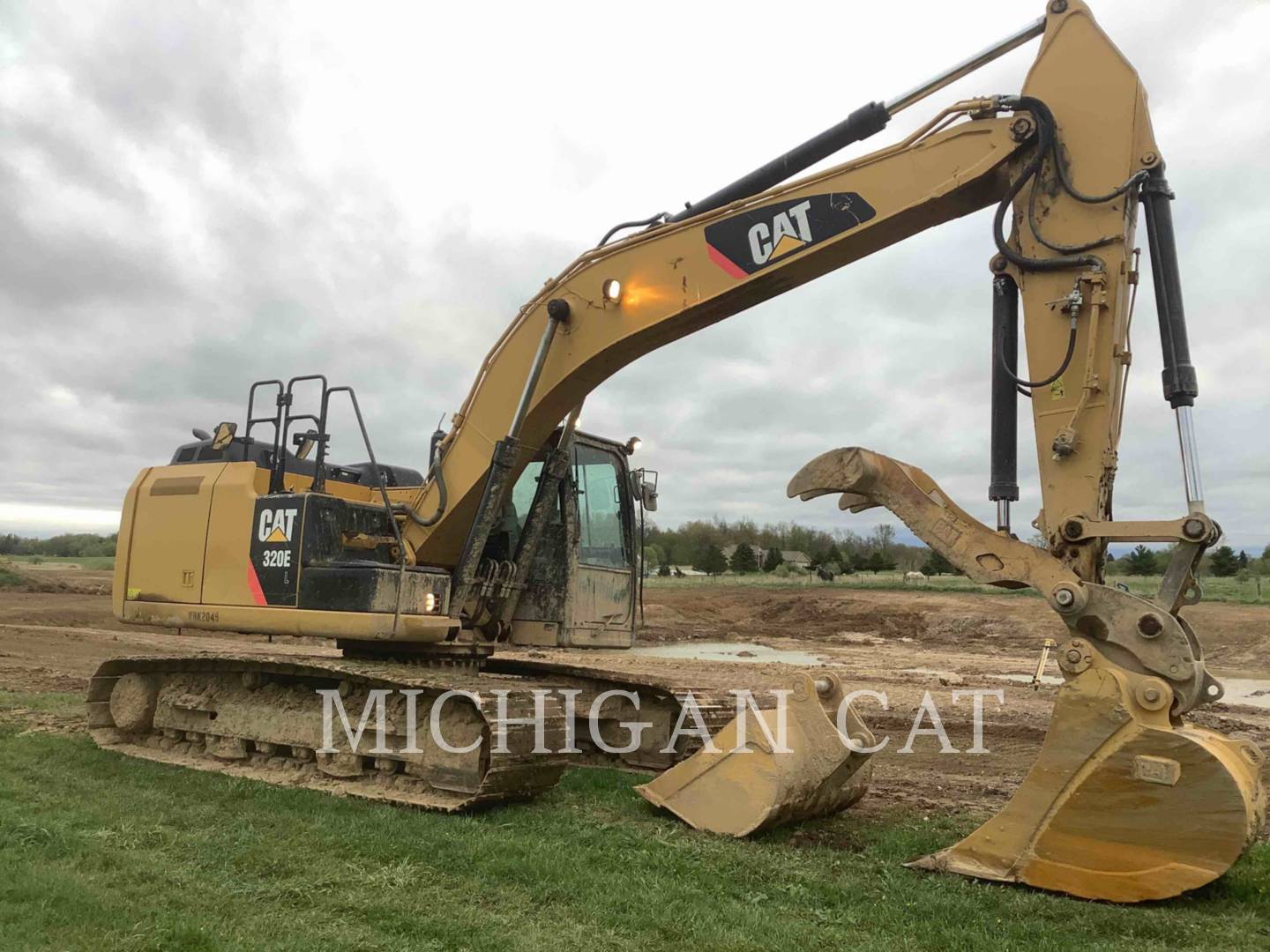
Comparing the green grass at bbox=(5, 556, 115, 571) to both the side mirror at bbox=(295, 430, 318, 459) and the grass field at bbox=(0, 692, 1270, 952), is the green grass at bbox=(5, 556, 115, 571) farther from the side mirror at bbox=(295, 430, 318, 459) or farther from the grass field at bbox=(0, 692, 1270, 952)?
the grass field at bbox=(0, 692, 1270, 952)

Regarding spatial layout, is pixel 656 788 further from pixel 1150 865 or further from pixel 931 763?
pixel 931 763

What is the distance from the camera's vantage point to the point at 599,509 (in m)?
8.33

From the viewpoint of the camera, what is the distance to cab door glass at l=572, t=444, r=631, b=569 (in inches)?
320

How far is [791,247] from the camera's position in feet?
19.5

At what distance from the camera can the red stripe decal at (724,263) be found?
20.3 ft

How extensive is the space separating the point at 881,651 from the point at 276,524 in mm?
17466

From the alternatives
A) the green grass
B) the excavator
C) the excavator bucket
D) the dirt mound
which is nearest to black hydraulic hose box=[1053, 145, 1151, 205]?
the excavator

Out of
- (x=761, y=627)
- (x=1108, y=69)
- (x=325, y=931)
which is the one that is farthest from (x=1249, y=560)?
(x=325, y=931)

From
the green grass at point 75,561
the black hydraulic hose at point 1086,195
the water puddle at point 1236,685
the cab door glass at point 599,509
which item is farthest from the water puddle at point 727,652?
the green grass at point 75,561

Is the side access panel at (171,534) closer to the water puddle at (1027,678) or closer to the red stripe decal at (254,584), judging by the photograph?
the red stripe decal at (254,584)

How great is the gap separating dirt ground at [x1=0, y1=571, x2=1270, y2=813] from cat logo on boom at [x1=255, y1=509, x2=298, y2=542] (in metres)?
4.53

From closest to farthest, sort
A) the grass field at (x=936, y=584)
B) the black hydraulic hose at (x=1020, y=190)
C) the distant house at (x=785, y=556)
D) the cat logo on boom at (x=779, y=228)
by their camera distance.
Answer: the black hydraulic hose at (x=1020, y=190) < the cat logo on boom at (x=779, y=228) < the grass field at (x=936, y=584) < the distant house at (x=785, y=556)

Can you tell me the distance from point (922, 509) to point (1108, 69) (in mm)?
2504

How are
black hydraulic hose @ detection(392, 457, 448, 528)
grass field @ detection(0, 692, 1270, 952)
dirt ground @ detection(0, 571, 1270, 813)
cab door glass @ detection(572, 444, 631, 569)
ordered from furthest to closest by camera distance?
1. dirt ground @ detection(0, 571, 1270, 813)
2. cab door glass @ detection(572, 444, 631, 569)
3. black hydraulic hose @ detection(392, 457, 448, 528)
4. grass field @ detection(0, 692, 1270, 952)
